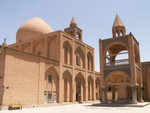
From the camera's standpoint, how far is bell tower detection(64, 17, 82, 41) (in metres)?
31.5

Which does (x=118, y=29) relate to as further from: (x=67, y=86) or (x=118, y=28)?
(x=67, y=86)

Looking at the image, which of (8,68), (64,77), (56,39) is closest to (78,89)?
(64,77)

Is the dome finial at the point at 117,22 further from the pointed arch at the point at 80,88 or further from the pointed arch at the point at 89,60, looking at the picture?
the pointed arch at the point at 89,60

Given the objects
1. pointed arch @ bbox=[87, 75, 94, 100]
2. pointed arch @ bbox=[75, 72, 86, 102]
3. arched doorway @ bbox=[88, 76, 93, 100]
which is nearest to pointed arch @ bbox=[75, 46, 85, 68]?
pointed arch @ bbox=[75, 72, 86, 102]

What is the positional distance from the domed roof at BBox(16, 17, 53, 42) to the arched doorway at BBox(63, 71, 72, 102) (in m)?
8.23

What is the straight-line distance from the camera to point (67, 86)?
2639 cm

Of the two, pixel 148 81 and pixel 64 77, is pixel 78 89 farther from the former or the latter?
pixel 148 81

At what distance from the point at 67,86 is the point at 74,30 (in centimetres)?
1046

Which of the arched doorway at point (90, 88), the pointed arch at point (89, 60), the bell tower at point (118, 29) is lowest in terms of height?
the arched doorway at point (90, 88)

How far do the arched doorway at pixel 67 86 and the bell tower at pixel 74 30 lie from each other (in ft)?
25.8

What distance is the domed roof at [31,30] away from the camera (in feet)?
96.1

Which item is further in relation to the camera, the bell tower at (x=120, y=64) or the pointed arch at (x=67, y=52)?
the pointed arch at (x=67, y=52)

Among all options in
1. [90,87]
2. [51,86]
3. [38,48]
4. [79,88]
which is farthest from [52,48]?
[90,87]

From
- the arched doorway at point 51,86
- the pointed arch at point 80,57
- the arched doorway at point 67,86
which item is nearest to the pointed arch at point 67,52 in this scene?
the arched doorway at point 67,86
